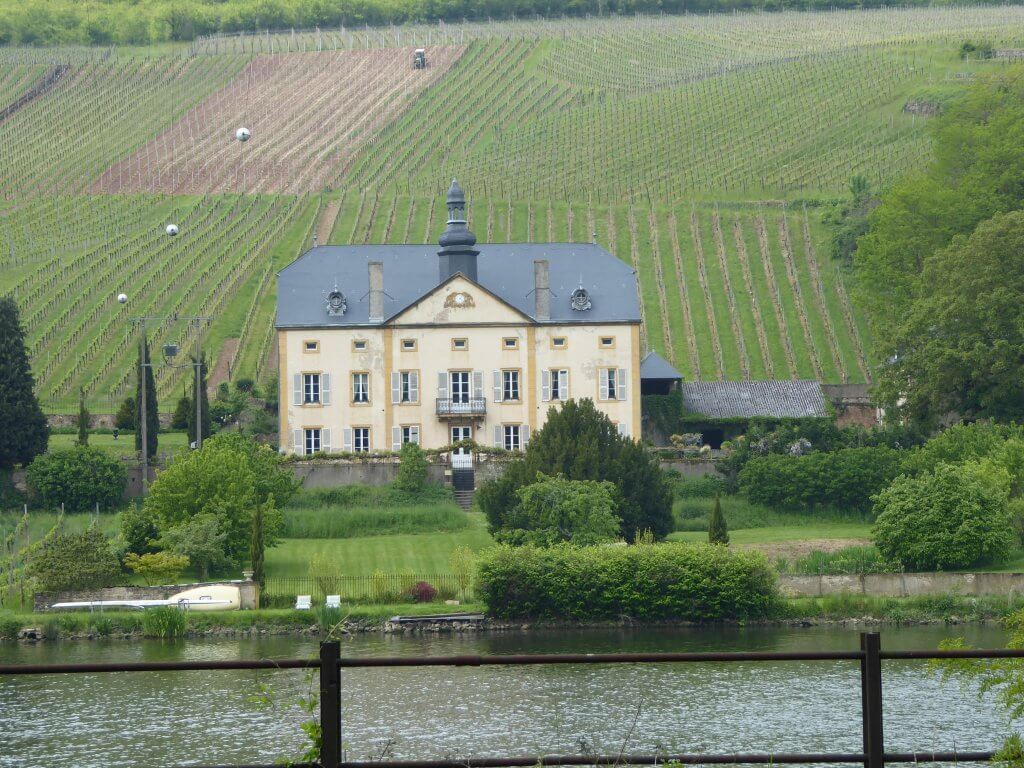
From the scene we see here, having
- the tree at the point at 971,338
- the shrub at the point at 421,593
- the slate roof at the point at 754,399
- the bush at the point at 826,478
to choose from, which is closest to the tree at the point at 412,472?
the bush at the point at 826,478

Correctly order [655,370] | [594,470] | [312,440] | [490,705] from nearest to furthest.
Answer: [490,705] < [594,470] < [312,440] < [655,370]

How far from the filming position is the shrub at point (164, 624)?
45812 mm

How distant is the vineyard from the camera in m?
93.5

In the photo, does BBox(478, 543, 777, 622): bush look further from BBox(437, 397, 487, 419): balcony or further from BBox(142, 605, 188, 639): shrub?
BBox(437, 397, 487, 419): balcony

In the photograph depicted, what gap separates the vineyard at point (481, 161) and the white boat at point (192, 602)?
34031 millimetres

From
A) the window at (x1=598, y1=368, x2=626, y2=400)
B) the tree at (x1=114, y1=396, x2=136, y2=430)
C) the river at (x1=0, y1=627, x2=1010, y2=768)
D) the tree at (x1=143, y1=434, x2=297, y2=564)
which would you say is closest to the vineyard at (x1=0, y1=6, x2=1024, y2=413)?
the tree at (x1=114, y1=396, x2=136, y2=430)

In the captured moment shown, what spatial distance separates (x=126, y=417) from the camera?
75.1 meters

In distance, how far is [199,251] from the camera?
10375cm

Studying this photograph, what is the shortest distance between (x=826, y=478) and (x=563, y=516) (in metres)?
11.5

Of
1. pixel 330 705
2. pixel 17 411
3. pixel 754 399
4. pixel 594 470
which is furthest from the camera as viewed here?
pixel 754 399

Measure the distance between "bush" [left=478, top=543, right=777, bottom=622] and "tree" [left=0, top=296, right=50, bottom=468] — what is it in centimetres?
2236

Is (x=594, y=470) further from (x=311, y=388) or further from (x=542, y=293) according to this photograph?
(x=311, y=388)

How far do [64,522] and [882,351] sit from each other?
29.7 metres

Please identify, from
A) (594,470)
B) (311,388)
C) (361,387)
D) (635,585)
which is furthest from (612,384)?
(635,585)
